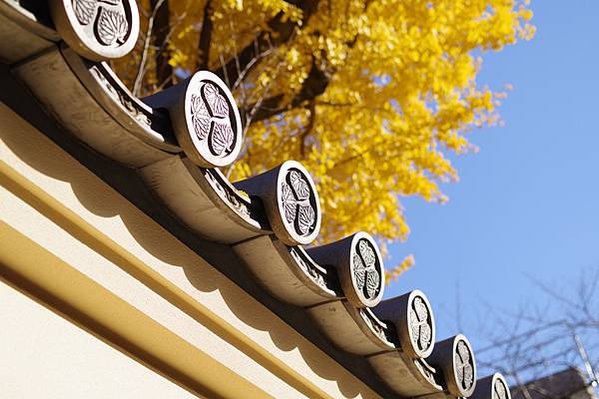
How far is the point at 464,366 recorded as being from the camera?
374cm

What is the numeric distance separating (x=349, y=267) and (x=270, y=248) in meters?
0.41

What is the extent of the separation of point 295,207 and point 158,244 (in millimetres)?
546

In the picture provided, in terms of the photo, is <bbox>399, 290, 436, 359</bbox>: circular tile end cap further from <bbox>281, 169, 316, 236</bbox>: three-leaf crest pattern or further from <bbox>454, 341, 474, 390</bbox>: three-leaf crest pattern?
<bbox>281, 169, 316, 236</bbox>: three-leaf crest pattern

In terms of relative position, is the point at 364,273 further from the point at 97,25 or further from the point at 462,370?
the point at 97,25

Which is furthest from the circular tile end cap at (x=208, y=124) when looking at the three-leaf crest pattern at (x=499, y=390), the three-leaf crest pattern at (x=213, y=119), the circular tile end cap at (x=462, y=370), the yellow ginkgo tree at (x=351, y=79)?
the yellow ginkgo tree at (x=351, y=79)

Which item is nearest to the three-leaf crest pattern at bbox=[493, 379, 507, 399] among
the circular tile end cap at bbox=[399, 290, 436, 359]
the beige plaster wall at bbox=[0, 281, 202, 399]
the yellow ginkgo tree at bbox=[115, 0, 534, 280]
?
the circular tile end cap at bbox=[399, 290, 436, 359]

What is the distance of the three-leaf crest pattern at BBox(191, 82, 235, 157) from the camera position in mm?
2273

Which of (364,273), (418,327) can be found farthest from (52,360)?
(418,327)

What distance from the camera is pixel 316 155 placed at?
983cm

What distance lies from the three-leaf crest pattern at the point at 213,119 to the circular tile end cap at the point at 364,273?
87 cm

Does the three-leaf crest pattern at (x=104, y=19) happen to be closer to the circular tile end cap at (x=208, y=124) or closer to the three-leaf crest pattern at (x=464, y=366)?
the circular tile end cap at (x=208, y=124)

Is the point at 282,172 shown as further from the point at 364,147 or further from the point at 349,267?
the point at 364,147

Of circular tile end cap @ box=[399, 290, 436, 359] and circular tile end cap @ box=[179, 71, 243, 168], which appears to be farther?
circular tile end cap @ box=[399, 290, 436, 359]

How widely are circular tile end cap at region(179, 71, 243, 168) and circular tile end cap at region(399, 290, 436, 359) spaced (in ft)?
4.49
